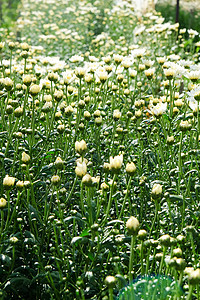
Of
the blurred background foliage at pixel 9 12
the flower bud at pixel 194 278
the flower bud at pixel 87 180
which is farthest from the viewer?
the blurred background foliage at pixel 9 12

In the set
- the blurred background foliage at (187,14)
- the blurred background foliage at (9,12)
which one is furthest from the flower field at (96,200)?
the blurred background foliage at (9,12)

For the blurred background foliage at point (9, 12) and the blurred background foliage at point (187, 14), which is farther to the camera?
the blurred background foliage at point (9, 12)

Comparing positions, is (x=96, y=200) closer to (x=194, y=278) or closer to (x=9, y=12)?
(x=194, y=278)

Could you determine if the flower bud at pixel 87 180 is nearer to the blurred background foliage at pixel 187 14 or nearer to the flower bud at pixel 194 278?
the flower bud at pixel 194 278

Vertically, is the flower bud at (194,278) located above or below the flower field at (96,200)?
above

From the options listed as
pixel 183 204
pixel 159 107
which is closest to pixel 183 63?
pixel 159 107

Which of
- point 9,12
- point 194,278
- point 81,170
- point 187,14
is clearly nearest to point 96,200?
point 81,170

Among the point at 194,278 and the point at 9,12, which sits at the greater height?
the point at 194,278

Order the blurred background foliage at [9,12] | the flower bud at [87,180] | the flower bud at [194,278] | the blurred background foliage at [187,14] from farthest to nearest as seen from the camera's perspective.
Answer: the blurred background foliage at [9,12] < the blurred background foliage at [187,14] < the flower bud at [87,180] < the flower bud at [194,278]

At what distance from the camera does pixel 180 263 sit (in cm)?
144

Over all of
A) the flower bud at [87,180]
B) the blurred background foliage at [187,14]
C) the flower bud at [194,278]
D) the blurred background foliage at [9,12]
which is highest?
the blurred background foliage at [187,14]

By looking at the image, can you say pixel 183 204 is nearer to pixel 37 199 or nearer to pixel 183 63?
pixel 37 199

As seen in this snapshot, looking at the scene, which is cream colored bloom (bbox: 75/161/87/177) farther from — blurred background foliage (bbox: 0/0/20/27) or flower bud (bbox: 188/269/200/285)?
blurred background foliage (bbox: 0/0/20/27)

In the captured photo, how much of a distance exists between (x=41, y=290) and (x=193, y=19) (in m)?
6.63
